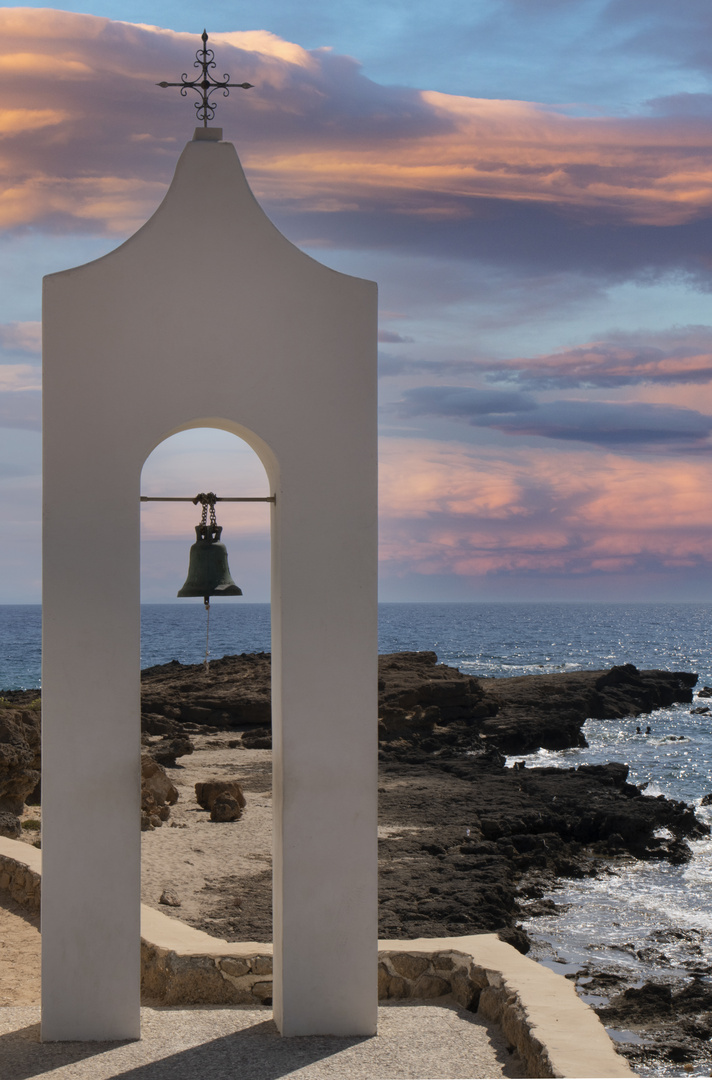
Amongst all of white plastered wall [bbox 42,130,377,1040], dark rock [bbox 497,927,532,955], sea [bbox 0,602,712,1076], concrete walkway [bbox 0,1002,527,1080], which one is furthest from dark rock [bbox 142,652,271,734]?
white plastered wall [bbox 42,130,377,1040]

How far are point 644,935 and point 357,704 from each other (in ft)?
33.8

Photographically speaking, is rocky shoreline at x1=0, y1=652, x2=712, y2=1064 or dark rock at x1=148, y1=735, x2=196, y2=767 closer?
rocky shoreline at x1=0, y1=652, x2=712, y2=1064

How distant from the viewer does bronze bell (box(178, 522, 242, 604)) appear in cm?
612

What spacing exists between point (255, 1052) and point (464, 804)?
1437 cm

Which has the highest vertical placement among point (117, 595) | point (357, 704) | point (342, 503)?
point (342, 503)

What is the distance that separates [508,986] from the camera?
5895 millimetres

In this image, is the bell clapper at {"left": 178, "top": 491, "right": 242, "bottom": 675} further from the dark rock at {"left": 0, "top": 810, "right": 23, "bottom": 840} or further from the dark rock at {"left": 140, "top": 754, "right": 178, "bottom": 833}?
the dark rock at {"left": 140, "top": 754, "right": 178, "bottom": 833}

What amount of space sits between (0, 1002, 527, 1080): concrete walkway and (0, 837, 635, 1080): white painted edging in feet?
0.64

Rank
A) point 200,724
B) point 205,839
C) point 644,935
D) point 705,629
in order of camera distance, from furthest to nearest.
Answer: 1. point 705,629
2. point 200,724
3. point 205,839
4. point 644,935

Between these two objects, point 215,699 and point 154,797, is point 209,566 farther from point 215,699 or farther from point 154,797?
point 215,699

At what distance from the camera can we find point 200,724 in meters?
27.3

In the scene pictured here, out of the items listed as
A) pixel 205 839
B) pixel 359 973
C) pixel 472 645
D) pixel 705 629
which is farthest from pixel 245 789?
pixel 705 629

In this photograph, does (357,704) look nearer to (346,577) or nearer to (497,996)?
(346,577)

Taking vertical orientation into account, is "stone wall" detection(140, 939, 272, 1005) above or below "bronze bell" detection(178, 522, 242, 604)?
below
